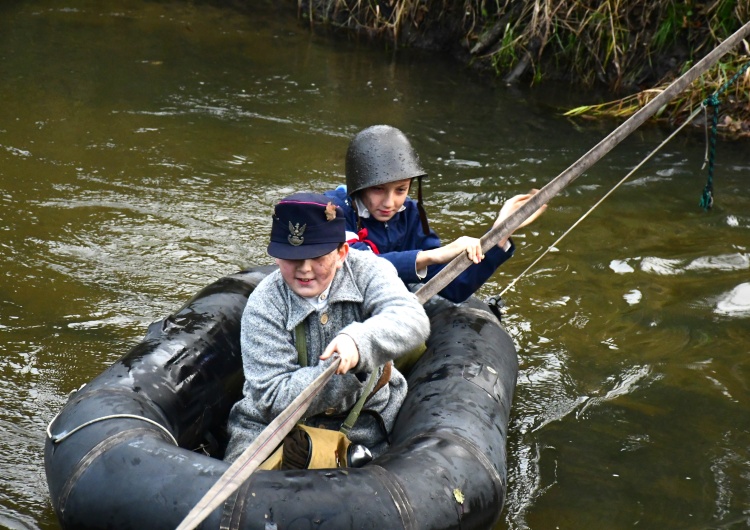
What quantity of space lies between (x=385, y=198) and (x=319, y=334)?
3.85 ft

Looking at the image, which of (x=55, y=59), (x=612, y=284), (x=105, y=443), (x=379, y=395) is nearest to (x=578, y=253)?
(x=612, y=284)

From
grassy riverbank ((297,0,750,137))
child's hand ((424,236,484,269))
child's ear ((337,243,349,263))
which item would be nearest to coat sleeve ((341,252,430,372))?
child's ear ((337,243,349,263))

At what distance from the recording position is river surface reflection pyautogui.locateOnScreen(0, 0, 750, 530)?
15.9 ft

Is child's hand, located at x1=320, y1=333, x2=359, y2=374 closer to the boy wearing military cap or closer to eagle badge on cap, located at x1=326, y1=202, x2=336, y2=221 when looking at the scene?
the boy wearing military cap

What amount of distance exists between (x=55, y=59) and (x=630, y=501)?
8389 mm

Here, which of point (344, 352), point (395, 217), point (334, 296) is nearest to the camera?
point (344, 352)

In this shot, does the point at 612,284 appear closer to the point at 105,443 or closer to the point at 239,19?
the point at 105,443

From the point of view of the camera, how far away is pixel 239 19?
42.3ft

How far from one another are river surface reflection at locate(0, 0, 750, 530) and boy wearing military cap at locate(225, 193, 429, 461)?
1.04m

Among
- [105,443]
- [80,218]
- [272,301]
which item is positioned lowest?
[80,218]

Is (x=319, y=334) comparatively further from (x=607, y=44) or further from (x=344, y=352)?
(x=607, y=44)

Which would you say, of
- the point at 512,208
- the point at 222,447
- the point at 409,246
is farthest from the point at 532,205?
the point at 222,447

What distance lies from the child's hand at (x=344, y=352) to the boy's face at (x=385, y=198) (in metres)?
1.45

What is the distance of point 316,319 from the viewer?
150 inches
